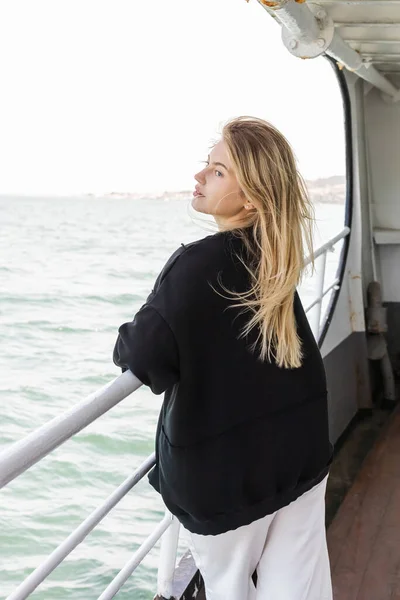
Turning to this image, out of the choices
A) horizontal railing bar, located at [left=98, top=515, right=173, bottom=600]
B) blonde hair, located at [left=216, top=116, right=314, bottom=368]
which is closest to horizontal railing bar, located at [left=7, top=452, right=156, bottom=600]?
horizontal railing bar, located at [left=98, top=515, right=173, bottom=600]

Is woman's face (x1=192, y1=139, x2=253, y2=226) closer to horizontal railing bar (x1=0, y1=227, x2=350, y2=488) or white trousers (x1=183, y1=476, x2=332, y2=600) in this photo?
horizontal railing bar (x1=0, y1=227, x2=350, y2=488)

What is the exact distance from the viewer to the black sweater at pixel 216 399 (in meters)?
0.97

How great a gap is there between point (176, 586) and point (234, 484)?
718mm

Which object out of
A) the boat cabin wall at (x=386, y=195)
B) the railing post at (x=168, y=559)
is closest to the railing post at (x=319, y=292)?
the boat cabin wall at (x=386, y=195)

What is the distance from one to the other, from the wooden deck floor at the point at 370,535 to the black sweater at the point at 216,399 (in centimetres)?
101

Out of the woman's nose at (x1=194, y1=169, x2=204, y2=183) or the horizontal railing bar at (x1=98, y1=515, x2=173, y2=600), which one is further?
the horizontal railing bar at (x1=98, y1=515, x2=173, y2=600)

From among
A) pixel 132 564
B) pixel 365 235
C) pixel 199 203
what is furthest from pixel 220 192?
pixel 365 235

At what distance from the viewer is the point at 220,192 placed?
107 cm

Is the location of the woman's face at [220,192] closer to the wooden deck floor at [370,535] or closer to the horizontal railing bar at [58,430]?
the horizontal railing bar at [58,430]

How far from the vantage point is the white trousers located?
44.1 inches

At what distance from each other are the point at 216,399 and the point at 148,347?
0.14 m

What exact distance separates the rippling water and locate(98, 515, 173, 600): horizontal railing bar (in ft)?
1.96

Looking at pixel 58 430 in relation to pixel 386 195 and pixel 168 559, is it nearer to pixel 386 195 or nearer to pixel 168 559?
pixel 168 559

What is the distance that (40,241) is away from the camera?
27.2 metres
